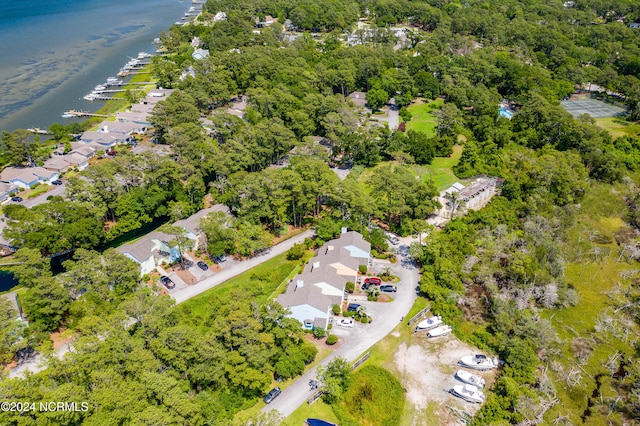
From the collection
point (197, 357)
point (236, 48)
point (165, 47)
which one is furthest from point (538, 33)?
point (197, 357)

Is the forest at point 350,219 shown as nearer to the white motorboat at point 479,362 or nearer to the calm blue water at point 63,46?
the white motorboat at point 479,362

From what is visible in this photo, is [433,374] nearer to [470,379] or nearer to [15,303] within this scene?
[470,379]

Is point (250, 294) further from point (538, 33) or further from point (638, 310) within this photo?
point (538, 33)

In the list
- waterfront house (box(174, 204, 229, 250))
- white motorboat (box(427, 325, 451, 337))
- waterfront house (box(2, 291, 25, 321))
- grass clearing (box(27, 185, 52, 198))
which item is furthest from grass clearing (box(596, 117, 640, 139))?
grass clearing (box(27, 185, 52, 198))

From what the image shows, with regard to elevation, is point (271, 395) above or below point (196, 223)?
→ below

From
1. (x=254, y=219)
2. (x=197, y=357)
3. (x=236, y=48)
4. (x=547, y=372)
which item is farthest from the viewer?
(x=236, y=48)

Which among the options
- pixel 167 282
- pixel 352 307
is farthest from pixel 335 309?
pixel 167 282
